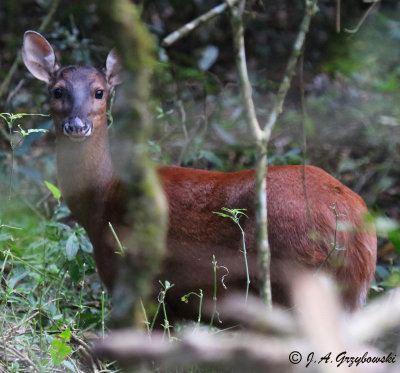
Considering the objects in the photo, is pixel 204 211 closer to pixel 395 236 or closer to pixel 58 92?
pixel 58 92

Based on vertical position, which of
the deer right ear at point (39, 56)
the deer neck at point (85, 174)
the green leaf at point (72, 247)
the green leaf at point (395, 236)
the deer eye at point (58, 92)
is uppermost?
the deer right ear at point (39, 56)

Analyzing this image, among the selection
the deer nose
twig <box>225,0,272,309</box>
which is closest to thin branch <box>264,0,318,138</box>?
twig <box>225,0,272,309</box>

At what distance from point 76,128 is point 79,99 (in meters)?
0.33

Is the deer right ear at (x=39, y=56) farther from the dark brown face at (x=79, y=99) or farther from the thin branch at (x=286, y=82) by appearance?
the thin branch at (x=286, y=82)

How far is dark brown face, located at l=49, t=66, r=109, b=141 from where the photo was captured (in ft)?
13.7

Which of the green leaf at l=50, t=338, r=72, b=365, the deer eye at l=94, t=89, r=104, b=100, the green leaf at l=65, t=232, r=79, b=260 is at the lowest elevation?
the green leaf at l=65, t=232, r=79, b=260

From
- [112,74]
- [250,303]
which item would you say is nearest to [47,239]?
[112,74]

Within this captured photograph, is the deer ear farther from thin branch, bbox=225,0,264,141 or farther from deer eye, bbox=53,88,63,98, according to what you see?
thin branch, bbox=225,0,264,141

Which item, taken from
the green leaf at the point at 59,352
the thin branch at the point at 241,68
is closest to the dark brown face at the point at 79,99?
the green leaf at the point at 59,352

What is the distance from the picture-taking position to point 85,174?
4391mm

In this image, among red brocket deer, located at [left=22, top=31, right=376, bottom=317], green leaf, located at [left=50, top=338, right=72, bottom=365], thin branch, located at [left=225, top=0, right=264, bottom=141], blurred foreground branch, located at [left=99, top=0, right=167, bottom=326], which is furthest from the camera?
red brocket deer, located at [left=22, top=31, right=376, bottom=317]

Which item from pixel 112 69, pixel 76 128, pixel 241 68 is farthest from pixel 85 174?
pixel 241 68

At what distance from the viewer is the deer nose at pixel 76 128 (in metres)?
4.07

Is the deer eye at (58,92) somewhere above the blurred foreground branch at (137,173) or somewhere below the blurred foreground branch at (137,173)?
below
